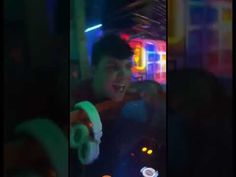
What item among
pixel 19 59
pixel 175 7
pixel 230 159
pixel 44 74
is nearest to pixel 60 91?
pixel 44 74

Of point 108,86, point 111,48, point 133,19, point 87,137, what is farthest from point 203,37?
point 87,137

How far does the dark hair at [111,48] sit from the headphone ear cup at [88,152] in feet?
3.60

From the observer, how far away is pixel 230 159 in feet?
20.3

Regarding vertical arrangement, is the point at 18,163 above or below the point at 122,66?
below

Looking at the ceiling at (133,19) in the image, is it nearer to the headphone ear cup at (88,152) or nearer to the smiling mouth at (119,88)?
the smiling mouth at (119,88)

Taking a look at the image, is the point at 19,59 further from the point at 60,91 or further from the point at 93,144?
the point at 93,144

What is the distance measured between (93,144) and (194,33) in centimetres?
206

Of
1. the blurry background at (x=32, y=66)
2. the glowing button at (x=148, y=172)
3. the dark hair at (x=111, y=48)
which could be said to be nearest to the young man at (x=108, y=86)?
the dark hair at (x=111, y=48)

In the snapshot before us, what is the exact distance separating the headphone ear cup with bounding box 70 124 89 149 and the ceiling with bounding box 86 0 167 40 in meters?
1.38

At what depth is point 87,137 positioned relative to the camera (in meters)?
6.08

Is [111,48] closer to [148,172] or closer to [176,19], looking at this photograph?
[176,19]

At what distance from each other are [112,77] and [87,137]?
88 centimetres

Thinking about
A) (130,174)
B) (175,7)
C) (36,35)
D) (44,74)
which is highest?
(175,7)

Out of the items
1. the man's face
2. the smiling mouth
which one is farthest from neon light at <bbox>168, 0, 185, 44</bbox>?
the smiling mouth
